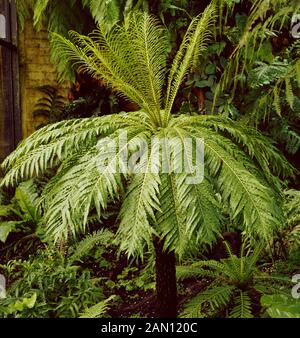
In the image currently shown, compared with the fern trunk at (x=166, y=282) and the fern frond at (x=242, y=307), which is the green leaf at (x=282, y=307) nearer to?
the fern frond at (x=242, y=307)

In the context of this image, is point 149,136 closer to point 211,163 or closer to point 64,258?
point 211,163

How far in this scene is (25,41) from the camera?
5.21m

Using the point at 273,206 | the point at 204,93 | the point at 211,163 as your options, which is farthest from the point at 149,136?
the point at 204,93

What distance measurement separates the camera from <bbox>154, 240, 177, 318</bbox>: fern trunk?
252cm

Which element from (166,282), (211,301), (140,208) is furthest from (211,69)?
(140,208)

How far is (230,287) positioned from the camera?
9.71ft

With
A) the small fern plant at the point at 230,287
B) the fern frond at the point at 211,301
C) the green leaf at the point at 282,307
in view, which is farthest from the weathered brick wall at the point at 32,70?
the green leaf at the point at 282,307

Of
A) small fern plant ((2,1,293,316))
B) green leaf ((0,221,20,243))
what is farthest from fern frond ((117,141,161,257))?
green leaf ((0,221,20,243))

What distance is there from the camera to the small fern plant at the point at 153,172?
2135 mm

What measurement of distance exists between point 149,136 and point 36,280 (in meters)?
1.54
